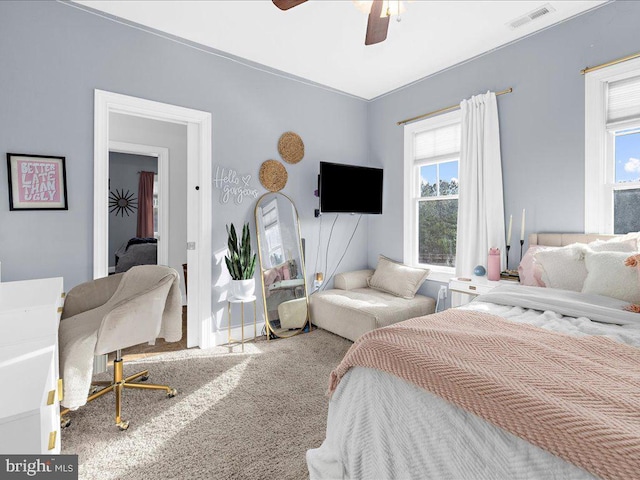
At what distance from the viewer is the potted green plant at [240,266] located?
3010 millimetres

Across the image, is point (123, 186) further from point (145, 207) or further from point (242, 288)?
point (242, 288)

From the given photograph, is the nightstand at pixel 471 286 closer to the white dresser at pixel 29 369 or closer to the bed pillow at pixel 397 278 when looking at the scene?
the bed pillow at pixel 397 278

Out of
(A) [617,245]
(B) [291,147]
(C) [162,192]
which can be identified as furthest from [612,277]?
(C) [162,192]

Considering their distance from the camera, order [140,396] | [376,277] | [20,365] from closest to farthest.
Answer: [20,365] < [140,396] < [376,277]

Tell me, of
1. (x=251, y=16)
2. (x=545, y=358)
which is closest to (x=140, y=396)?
(x=545, y=358)

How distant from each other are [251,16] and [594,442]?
3.12 m

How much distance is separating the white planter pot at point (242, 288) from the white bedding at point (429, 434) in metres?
1.69

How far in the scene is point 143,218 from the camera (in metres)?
6.70

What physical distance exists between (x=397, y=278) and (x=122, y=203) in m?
5.83

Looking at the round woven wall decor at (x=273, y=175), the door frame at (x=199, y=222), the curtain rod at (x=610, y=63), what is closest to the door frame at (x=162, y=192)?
the door frame at (x=199, y=222)

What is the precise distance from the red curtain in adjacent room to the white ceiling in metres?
4.48

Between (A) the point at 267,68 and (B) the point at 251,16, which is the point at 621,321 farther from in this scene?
(A) the point at 267,68

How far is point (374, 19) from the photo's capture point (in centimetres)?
180

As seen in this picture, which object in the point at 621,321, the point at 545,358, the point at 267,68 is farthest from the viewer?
the point at 267,68
